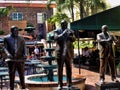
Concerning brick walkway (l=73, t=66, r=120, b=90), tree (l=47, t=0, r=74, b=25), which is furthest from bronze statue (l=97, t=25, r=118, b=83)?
tree (l=47, t=0, r=74, b=25)

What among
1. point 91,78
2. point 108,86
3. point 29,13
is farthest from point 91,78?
point 29,13

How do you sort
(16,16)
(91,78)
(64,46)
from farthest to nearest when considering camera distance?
(16,16)
(91,78)
(64,46)

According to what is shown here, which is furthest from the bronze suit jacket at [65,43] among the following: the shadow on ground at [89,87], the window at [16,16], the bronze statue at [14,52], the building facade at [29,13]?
the window at [16,16]

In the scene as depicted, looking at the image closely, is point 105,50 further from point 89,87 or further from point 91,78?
point 91,78

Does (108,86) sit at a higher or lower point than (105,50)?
lower

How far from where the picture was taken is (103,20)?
58.5 feet

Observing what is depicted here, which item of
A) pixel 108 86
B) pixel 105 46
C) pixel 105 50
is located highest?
pixel 105 46

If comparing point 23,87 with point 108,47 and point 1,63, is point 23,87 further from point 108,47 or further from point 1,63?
point 1,63

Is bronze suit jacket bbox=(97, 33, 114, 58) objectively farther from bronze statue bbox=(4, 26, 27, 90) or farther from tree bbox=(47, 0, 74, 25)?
tree bbox=(47, 0, 74, 25)

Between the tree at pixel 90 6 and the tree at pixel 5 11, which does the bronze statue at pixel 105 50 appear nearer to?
the tree at pixel 90 6

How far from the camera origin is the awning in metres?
17.8

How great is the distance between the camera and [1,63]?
2191 cm

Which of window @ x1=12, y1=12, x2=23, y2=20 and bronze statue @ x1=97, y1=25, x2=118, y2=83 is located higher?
window @ x1=12, y1=12, x2=23, y2=20

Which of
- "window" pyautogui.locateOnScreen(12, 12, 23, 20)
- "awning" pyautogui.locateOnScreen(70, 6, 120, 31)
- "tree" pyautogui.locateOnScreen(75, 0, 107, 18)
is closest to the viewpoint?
"awning" pyautogui.locateOnScreen(70, 6, 120, 31)
